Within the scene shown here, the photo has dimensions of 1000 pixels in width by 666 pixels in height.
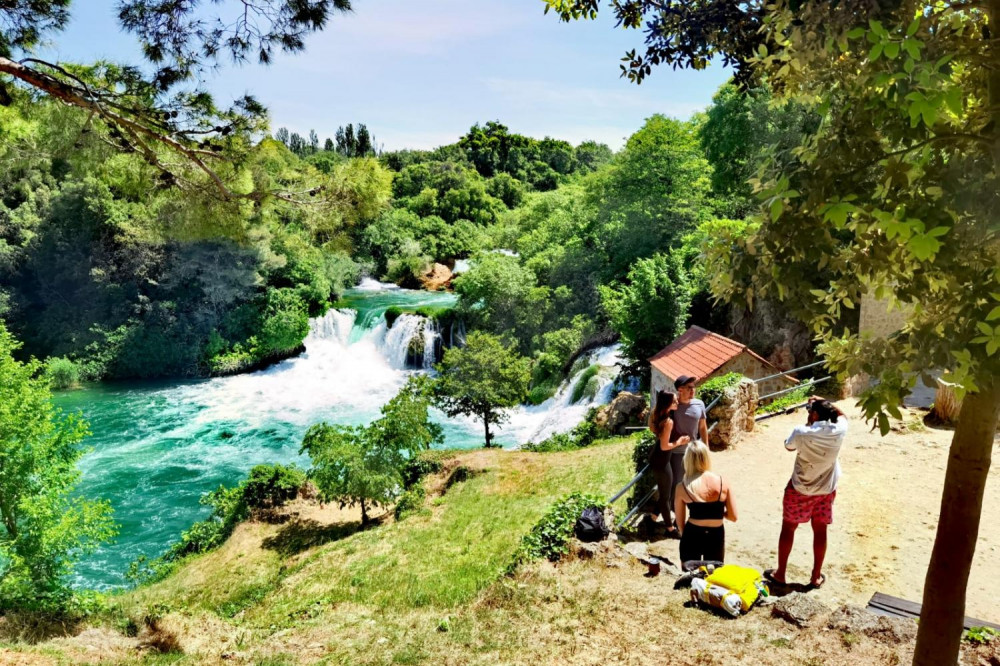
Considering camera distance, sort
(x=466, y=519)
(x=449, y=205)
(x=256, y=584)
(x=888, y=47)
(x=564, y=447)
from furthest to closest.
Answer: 1. (x=449, y=205)
2. (x=564, y=447)
3. (x=466, y=519)
4. (x=256, y=584)
5. (x=888, y=47)

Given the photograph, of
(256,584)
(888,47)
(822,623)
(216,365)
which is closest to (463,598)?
(822,623)

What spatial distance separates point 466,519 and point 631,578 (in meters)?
6.60

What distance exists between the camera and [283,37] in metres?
6.68

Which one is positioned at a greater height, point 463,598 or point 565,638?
point 565,638

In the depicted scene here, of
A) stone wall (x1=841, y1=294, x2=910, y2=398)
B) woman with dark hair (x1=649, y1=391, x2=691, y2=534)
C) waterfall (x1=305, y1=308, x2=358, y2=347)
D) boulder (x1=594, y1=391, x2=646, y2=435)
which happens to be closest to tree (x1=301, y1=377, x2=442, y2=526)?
boulder (x1=594, y1=391, x2=646, y2=435)

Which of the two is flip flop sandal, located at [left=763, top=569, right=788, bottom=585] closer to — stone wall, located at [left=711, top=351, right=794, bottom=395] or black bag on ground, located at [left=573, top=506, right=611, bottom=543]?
black bag on ground, located at [left=573, top=506, right=611, bottom=543]

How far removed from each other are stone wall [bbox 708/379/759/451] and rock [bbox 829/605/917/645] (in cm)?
575

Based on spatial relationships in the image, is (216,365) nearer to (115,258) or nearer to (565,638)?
(115,258)

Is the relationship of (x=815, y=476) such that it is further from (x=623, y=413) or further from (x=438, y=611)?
(x=623, y=413)

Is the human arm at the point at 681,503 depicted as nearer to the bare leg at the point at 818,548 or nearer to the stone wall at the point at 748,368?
the bare leg at the point at 818,548

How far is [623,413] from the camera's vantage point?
677 inches

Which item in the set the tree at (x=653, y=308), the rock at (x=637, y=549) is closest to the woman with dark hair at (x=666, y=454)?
the rock at (x=637, y=549)

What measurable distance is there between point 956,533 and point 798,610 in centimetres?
202

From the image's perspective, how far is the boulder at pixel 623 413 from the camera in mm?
17047
